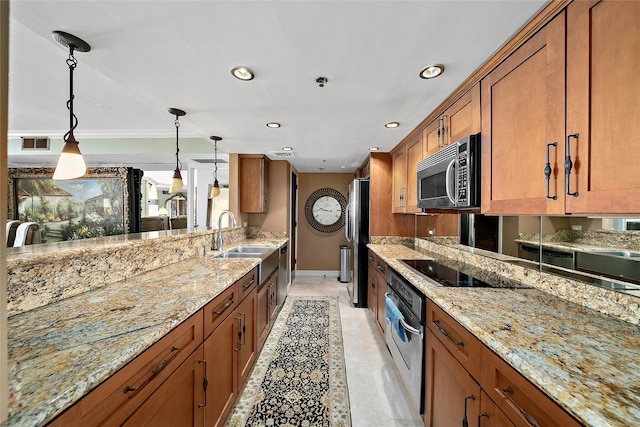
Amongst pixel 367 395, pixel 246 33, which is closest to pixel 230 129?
pixel 246 33

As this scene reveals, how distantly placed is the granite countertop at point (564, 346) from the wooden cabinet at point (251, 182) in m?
2.97

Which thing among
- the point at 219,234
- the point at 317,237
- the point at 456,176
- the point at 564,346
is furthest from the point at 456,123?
the point at 317,237

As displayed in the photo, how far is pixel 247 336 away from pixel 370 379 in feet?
3.52

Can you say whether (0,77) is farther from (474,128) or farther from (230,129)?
(230,129)

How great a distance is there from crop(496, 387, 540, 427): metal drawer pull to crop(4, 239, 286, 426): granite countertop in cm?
119

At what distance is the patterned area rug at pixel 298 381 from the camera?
167cm

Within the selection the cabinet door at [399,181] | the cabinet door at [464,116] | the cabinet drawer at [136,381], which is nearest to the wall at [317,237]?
the cabinet door at [399,181]

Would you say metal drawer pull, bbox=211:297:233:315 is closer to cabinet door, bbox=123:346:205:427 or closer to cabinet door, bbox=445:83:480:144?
cabinet door, bbox=123:346:205:427

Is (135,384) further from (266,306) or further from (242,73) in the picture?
(266,306)

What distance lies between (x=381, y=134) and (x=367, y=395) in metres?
2.43

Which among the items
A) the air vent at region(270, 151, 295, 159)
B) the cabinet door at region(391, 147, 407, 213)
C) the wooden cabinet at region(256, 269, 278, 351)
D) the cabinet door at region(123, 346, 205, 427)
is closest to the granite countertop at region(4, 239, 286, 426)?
the cabinet door at region(123, 346, 205, 427)

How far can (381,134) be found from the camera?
2781 millimetres

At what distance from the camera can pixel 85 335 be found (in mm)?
838

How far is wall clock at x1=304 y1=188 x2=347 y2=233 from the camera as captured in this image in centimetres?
543
